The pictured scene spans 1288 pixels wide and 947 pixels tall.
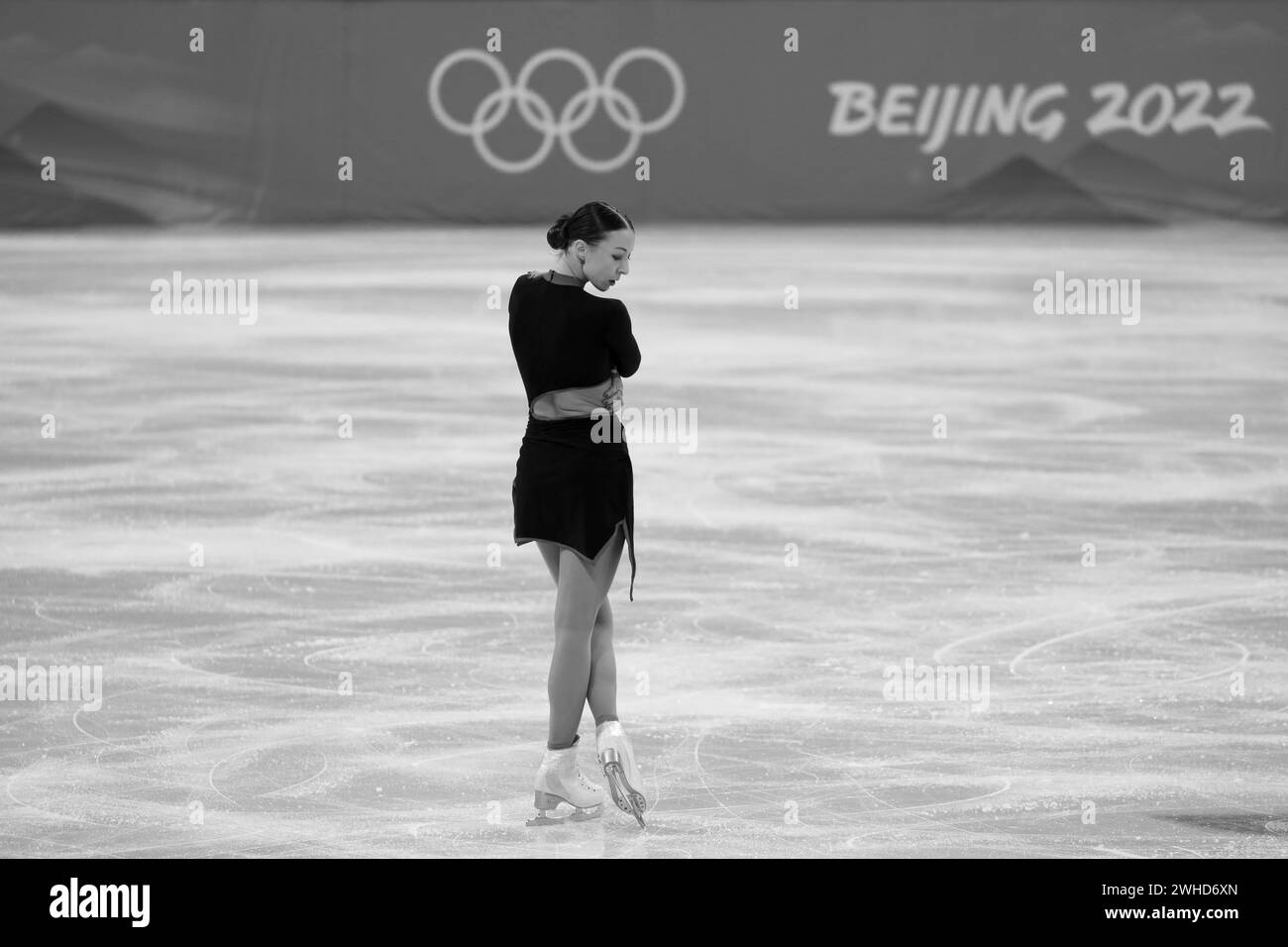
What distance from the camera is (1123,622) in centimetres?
759

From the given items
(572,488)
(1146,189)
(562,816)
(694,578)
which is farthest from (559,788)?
(1146,189)

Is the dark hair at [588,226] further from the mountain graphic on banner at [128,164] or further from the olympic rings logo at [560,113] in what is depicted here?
the mountain graphic on banner at [128,164]

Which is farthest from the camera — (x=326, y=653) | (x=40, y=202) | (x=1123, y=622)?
(x=40, y=202)

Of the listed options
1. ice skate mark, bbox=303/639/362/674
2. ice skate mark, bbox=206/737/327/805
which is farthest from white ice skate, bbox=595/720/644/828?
ice skate mark, bbox=303/639/362/674

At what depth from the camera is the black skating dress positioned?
510 cm

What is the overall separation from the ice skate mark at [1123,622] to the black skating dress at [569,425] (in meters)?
2.35

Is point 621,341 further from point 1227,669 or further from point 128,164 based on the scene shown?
point 128,164

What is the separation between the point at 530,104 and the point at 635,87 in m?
1.14

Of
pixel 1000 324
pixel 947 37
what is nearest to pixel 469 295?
pixel 1000 324

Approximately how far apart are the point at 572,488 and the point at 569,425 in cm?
17

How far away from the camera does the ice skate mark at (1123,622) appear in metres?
7.15

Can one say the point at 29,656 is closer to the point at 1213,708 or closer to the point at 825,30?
the point at 1213,708

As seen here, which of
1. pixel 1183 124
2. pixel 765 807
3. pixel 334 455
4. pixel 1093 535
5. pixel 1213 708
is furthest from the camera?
pixel 1183 124

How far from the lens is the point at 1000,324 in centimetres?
1502
